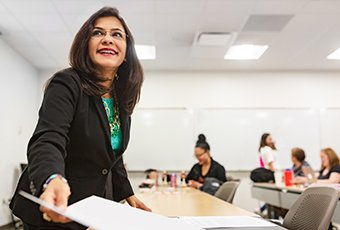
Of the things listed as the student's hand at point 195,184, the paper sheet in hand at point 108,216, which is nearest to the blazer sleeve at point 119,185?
the paper sheet in hand at point 108,216

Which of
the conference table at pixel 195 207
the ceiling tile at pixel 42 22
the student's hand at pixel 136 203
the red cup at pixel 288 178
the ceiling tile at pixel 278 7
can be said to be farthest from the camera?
the ceiling tile at pixel 42 22

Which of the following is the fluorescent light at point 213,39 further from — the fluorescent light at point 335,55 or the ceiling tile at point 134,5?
the fluorescent light at point 335,55

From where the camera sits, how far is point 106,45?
3.34 feet

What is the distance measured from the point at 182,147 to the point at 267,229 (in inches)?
221

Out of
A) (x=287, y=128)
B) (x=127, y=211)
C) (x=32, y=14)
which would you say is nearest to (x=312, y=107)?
(x=287, y=128)

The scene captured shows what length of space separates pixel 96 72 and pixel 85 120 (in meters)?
0.17

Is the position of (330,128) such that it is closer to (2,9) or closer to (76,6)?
(76,6)

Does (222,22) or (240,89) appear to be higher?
(222,22)

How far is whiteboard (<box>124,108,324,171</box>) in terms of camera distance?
21.3 feet

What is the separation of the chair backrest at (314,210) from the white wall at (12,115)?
4.72m

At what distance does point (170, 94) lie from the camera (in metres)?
6.73

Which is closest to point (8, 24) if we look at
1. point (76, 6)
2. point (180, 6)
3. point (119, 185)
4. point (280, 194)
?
point (76, 6)

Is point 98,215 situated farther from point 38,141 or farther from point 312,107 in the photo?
point 312,107

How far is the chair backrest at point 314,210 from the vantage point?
1035 millimetres
